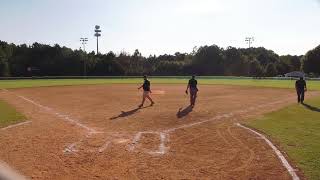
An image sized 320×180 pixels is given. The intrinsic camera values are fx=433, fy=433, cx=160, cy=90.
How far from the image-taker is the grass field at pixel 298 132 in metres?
10.6

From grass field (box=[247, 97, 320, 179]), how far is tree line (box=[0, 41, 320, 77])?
77254 mm

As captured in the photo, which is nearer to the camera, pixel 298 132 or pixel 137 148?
pixel 137 148

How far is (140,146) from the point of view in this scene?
13070mm

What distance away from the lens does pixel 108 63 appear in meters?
102

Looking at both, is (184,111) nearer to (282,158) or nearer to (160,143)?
(160,143)

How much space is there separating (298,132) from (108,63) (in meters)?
87.9

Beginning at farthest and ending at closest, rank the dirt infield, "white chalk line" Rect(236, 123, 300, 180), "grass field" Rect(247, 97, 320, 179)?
1. "grass field" Rect(247, 97, 320, 179)
2. the dirt infield
3. "white chalk line" Rect(236, 123, 300, 180)

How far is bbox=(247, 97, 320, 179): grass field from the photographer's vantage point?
34.8 ft

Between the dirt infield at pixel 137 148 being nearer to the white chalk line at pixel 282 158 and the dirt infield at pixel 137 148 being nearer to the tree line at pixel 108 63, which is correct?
the white chalk line at pixel 282 158

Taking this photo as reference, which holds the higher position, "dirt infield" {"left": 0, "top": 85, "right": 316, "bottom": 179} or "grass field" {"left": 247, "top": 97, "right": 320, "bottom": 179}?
"grass field" {"left": 247, "top": 97, "right": 320, "bottom": 179}

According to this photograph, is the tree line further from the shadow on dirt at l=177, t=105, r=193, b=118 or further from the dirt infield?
the dirt infield

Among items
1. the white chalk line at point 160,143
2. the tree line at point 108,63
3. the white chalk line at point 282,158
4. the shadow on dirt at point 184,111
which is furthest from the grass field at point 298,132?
the tree line at point 108,63

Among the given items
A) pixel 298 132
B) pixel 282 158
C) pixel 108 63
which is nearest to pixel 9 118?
pixel 298 132

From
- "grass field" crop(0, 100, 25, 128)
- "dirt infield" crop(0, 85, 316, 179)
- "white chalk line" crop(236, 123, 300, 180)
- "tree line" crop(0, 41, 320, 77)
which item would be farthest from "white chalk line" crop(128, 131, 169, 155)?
"tree line" crop(0, 41, 320, 77)
